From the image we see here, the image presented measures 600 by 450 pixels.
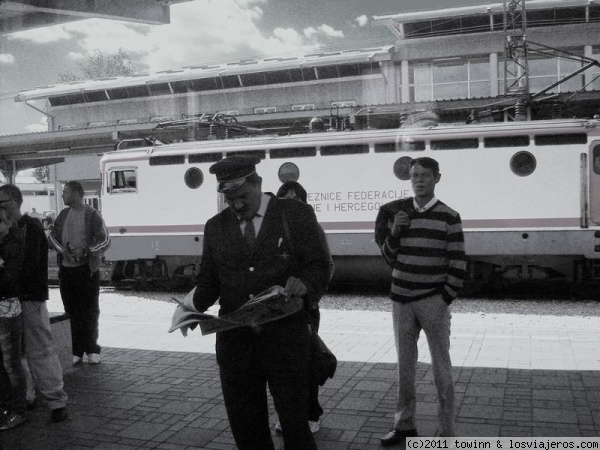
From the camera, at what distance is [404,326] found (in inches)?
167

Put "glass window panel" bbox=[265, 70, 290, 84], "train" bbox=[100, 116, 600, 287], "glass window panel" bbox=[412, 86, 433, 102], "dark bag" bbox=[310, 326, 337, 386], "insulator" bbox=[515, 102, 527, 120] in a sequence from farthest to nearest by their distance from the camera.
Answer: "glass window panel" bbox=[265, 70, 290, 84], "glass window panel" bbox=[412, 86, 433, 102], "insulator" bbox=[515, 102, 527, 120], "train" bbox=[100, 116, 600, 287], "dark bag" bbox=[310, 326, 337, 386]

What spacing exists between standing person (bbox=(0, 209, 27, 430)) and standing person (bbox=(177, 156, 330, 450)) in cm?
232

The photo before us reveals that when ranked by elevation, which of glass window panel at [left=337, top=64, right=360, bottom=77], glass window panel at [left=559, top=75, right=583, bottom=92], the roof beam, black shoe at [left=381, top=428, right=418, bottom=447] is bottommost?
black shoe at [left=381, top=428, right=418, bottom=447]

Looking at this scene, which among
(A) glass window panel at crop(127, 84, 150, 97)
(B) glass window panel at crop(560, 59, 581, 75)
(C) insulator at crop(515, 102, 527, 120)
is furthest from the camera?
(A) glass window panel at crop(127, 84, 150, 97)

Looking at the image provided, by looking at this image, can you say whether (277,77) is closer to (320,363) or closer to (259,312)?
(320,363)

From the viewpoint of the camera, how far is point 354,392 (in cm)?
571

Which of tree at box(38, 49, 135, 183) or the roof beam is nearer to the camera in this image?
the roof beam

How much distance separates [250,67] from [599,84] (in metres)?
12.9

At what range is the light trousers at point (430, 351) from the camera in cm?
408

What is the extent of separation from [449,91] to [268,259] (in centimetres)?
2007

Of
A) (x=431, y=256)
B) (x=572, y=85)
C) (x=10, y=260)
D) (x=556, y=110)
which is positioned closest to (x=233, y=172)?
(x=431, y=256)

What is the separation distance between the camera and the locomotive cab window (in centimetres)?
1463

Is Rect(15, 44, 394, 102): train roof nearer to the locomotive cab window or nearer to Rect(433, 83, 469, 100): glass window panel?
Rect(433, 83, 469, 100): glass window panel

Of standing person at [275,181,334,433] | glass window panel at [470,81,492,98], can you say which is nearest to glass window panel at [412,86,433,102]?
glass window panel at [470,81,492,98]
